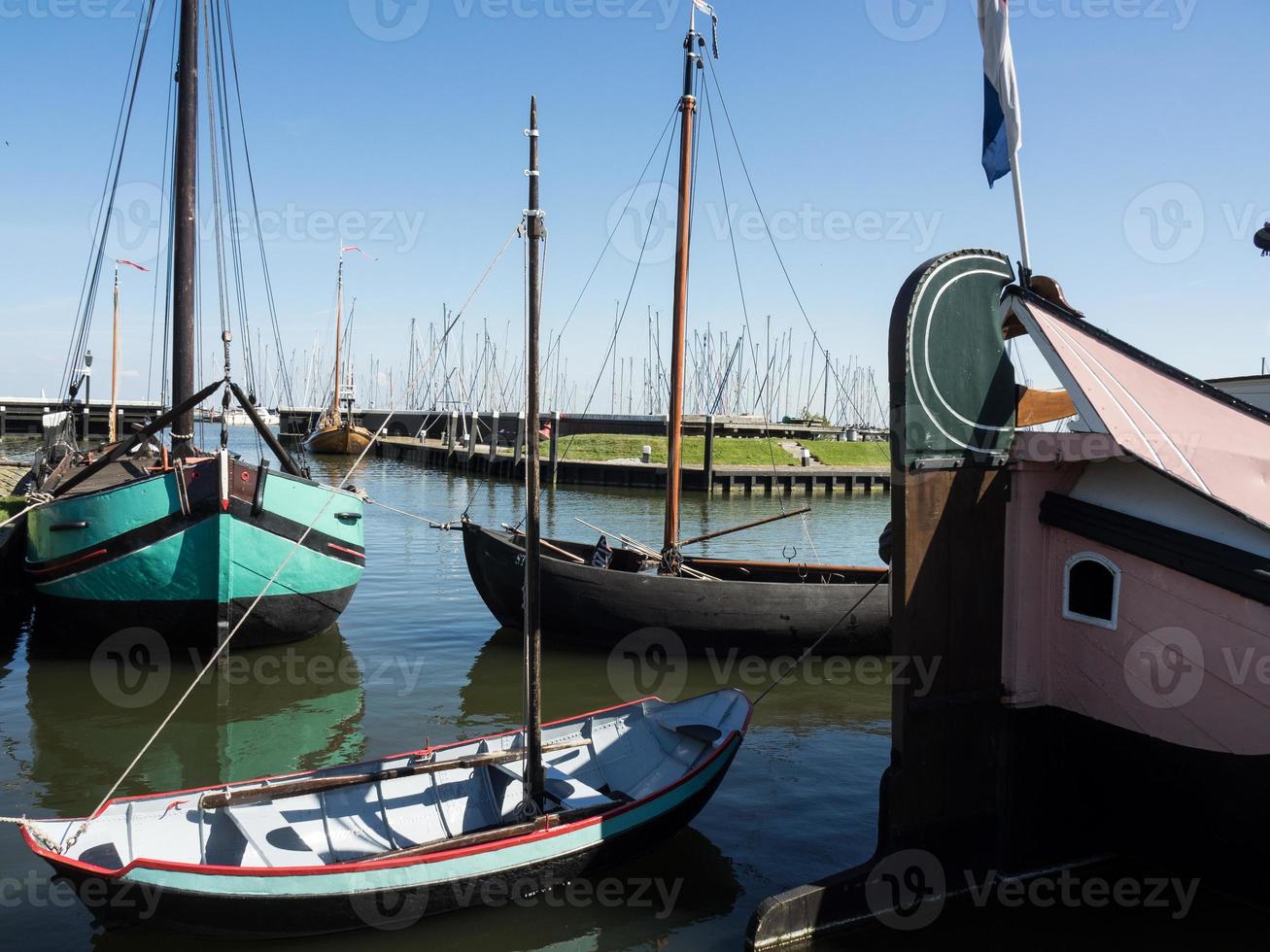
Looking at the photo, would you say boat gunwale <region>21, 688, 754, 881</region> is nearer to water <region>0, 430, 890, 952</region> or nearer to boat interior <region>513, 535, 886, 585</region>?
water <region>0, 430, 890, 952</region>

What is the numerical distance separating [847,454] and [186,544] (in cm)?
5056

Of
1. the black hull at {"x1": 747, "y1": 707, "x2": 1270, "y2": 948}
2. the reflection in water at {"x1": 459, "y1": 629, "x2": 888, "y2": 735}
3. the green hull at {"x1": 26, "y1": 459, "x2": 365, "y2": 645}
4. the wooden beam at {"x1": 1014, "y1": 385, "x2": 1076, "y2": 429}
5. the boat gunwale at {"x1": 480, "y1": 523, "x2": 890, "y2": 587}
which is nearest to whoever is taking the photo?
the black hull at {"x1": 747, "y1": 707, "x2": 1270, "y2": 948}

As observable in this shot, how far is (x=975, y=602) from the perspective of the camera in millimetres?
7387

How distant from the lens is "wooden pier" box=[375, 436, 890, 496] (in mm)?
49125

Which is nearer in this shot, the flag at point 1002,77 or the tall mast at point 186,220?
the flag at point 1002,77

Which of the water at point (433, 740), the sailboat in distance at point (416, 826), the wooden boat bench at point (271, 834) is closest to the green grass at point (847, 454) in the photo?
the water at point (433, 740)

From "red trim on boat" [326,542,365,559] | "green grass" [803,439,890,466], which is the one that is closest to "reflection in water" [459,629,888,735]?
"red trim on boat" [326,542,365,559]

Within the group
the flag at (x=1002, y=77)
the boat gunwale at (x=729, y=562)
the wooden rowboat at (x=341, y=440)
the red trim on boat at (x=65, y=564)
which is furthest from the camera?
the wooden rowboat at (x=341, y=440)

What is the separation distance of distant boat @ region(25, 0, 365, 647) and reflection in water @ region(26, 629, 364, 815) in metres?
0.59

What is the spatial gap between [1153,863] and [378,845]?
627cm

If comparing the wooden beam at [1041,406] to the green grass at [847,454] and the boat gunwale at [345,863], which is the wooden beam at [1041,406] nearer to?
the boat gunwale at [345,863]

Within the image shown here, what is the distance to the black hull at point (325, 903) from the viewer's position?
6.36 m

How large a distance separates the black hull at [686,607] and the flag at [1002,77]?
8.52 meters

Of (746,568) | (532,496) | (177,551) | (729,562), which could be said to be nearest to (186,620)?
(177,551)
